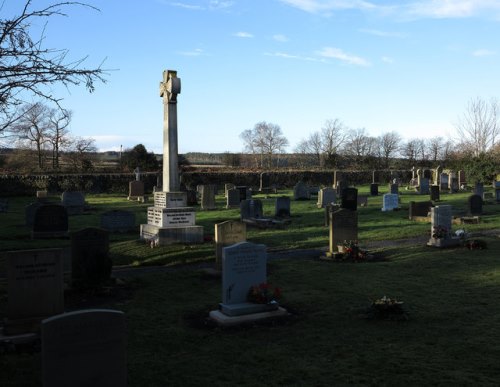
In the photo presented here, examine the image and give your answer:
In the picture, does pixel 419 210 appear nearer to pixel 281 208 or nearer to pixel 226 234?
pixel 281 208

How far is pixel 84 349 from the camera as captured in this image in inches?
177

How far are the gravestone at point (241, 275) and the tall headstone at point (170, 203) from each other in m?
7.54

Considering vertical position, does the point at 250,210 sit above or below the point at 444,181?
below

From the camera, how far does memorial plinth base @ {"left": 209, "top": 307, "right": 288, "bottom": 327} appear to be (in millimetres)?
7539

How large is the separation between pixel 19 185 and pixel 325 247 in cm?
3338

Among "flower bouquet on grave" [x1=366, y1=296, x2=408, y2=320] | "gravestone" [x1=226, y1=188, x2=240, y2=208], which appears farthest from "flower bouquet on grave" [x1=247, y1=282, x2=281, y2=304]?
"gravestone" [x1=226, y1=188, x2=240, y2=208]

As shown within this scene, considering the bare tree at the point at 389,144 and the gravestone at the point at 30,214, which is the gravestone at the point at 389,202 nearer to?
the gravestone at the point at 30,214

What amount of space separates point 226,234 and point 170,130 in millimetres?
5665

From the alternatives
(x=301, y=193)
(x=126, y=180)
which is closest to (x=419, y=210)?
(x=301, y=193)

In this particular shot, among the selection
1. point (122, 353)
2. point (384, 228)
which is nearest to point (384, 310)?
point (122, 353)

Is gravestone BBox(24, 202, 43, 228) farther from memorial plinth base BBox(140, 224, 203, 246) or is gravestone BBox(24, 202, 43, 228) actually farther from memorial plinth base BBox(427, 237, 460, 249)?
memorial plinth base BBox(427, 237, 460, 249)

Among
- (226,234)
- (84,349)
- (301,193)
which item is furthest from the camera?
(301,193)

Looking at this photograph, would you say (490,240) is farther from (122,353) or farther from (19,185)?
(19,185)

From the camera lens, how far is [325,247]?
1544cm
